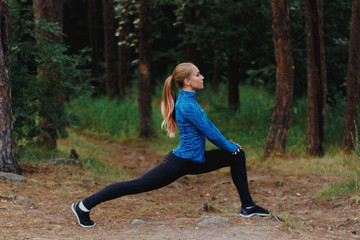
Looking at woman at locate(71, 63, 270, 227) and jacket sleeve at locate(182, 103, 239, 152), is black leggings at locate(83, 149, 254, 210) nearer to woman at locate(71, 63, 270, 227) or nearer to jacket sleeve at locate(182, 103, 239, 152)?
woman at locate(71, 63, 270, 227)

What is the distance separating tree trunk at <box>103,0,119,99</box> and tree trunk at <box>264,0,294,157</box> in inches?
471

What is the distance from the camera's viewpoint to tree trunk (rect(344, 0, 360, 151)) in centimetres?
1295

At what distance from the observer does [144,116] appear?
1803 centimetres

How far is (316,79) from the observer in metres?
13.3

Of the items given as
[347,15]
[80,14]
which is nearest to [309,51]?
[347,15]

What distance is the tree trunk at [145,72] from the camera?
17453 millimetres

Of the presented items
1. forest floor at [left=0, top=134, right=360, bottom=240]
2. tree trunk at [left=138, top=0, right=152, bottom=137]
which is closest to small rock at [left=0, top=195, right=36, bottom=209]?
forest floor at [left=0, top=134, right=360, bottom=240]

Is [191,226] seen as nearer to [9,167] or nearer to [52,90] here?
[9,167]

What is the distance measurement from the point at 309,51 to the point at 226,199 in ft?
18.3

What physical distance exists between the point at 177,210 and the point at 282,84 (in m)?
6.79

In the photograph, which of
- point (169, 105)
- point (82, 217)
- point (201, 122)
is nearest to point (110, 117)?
point (82, 217)

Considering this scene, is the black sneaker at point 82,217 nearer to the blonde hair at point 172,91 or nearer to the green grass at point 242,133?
the blonde hair at point 172,91

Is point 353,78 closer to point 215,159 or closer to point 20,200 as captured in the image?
point 215,159

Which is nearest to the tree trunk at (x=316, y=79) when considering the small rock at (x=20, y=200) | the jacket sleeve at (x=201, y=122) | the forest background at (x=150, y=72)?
the forest background at (x=150, y=72)
